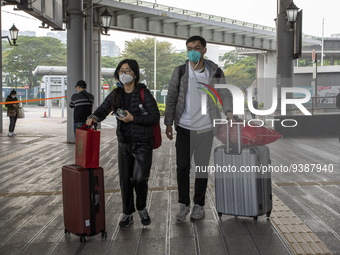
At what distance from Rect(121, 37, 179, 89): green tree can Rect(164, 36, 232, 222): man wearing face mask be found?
229ft

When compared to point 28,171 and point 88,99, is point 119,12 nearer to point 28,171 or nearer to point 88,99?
point 88,99

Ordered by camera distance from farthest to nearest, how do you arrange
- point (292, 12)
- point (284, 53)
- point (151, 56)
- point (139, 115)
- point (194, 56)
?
1. point (151, 56)
2. point (284, 53)
3. point (292, 12)
4. point (194, 56)
5. point (139, 115)

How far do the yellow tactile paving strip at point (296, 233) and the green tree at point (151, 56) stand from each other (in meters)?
69.6

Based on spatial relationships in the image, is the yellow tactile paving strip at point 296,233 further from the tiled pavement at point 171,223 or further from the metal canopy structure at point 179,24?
the metal canopy structure at point 179,24

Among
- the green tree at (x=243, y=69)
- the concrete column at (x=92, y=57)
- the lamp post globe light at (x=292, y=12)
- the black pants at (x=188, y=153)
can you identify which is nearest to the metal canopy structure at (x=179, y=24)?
the concrete column at (x=92, y=57)

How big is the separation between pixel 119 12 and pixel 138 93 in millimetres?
24258

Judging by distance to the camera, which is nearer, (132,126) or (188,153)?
(132,126)

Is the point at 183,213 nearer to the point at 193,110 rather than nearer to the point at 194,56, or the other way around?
the point at 193,110

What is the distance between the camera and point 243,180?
539 centimetres

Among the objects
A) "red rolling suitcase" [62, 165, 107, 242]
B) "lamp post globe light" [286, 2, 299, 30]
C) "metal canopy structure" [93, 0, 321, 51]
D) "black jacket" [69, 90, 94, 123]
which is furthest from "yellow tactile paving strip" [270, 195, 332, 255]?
"metal canopy structure" [93, 0, 321, 51]

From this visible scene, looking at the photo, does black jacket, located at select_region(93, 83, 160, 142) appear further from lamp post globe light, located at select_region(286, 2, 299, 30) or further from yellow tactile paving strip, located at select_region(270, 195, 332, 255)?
lamp post globe light, located at select_region(286, 2, 299, 30)

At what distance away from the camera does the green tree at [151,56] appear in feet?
249

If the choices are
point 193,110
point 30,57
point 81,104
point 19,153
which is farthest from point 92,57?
point 30,57

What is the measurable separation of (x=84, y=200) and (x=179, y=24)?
30113 millimetres
